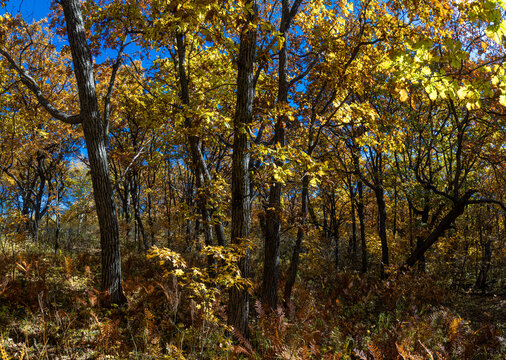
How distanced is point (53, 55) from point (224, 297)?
11.6 metres

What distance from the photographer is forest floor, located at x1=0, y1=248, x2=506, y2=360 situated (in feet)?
13.4

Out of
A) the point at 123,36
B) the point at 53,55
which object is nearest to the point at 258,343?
the point at 123,36

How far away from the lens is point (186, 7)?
3.15 m

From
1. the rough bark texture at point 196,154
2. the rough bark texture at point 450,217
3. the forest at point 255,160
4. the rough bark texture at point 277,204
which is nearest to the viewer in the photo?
the forest at point 255,160

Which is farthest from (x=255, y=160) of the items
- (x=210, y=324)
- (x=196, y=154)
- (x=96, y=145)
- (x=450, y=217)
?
(x=450, y=217)

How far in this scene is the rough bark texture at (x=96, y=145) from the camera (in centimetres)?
546

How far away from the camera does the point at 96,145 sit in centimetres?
570

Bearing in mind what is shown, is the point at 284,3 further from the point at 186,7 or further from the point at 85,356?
the point at 85,356

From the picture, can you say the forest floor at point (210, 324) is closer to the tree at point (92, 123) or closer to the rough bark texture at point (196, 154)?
the tree at point (92, 123)

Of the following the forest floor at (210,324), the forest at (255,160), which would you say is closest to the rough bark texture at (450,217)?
the forest at (255,160)

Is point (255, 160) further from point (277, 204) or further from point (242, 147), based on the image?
point (242, 147)

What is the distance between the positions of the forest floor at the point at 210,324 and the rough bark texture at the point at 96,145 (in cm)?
53

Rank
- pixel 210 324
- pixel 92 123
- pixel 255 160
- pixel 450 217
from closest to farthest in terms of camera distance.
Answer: pixel 210 324 < pixel 92 123 < pixel 255 160 < pixel 450 217

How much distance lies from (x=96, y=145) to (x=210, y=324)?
4.00m
